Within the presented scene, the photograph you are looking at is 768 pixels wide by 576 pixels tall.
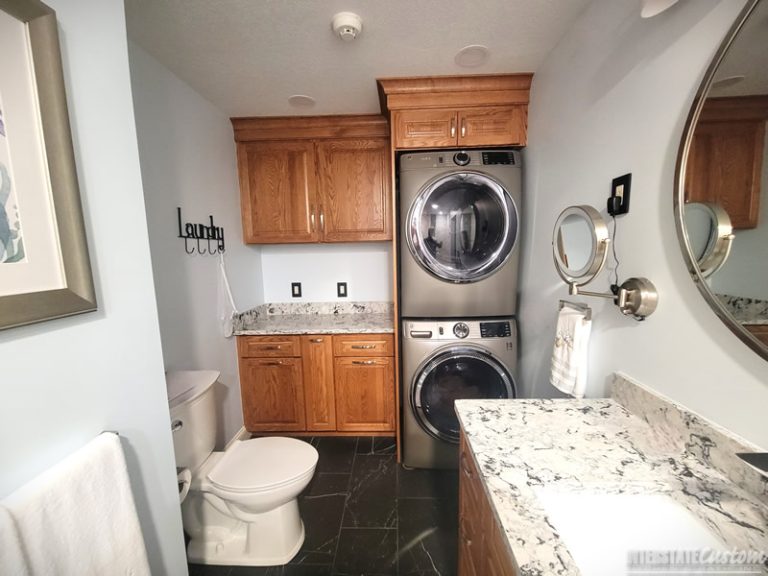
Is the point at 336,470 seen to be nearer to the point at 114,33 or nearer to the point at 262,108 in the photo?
the point at 114,33

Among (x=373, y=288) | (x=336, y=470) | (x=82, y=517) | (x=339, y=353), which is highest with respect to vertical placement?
(x=373, y=288)

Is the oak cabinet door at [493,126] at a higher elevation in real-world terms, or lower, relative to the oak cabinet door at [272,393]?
higher

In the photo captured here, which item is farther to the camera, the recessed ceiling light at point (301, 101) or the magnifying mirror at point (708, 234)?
the recessed ceiling light at point (301, 101)

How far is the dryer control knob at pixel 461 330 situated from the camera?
1.76m

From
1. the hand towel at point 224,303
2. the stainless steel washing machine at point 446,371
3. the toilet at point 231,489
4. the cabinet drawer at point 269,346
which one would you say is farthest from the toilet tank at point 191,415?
the stainless steel washing machine at point 446,371

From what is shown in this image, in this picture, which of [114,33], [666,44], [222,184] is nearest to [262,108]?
[222,184]

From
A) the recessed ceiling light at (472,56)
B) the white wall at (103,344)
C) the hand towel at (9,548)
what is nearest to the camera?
the hand towel at (9,548)

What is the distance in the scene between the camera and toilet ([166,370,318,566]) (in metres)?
1.24

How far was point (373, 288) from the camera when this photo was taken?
2.60 meters

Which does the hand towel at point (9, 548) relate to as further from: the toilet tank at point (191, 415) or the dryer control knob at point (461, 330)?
the dryer control knob at point (461, 330)

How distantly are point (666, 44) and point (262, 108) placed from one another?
83.5 inches

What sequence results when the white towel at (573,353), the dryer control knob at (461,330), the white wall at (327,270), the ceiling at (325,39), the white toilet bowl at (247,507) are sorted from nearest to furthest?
the white towel at (573,353) < the ceiling at (325,39) < the white toilet bowl at (247,507) < the dryer control knob at (461,330) < the white wall at (327,270)

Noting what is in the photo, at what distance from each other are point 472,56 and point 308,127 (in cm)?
124

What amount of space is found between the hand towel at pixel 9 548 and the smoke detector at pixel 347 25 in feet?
5.68
